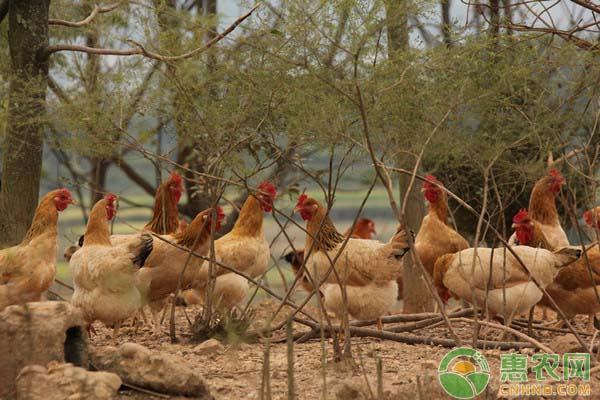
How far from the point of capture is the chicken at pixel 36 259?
5551mm

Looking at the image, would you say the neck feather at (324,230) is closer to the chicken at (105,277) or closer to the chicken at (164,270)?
the chicken at (164,270)

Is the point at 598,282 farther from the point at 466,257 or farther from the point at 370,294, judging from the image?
the point at 370,294

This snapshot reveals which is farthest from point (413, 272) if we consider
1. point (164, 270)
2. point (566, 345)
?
point (566, 345)

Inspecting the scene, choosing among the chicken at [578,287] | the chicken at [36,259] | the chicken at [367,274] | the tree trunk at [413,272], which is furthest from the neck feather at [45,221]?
the chicken at [578,287]

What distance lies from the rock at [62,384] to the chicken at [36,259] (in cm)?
175

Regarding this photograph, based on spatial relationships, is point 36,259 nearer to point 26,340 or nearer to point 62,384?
point 26,340

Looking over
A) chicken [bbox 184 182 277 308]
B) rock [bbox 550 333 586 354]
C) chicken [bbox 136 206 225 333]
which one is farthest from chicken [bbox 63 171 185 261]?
rock [bbox 550 333 586 354]

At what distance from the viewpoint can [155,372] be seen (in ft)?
13.6

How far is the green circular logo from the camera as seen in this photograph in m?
4.36

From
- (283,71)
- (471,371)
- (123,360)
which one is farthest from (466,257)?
(123,360)

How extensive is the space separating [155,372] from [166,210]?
10.7 feet

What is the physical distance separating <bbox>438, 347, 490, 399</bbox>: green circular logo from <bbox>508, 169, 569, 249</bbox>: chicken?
305 centimetres

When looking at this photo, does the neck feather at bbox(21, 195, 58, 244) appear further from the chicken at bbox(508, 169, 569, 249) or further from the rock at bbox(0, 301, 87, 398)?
the chicken at bbox(508, 169, 569, 249)

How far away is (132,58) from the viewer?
8.38 metres
